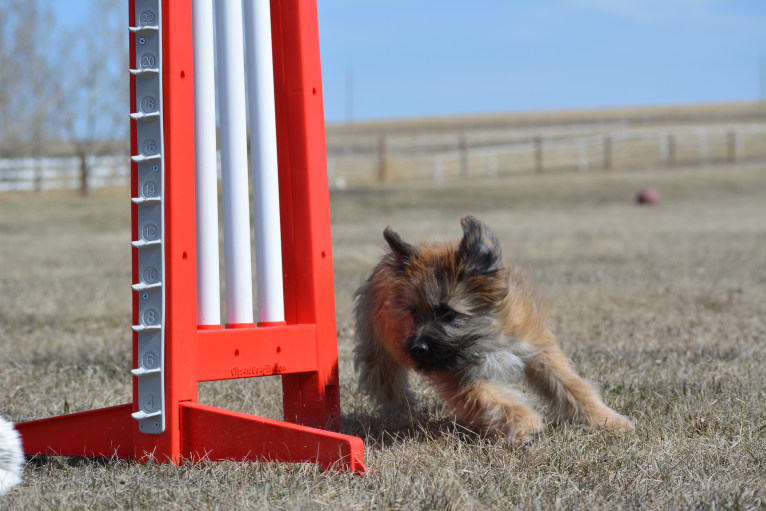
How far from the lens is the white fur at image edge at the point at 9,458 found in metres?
2.91

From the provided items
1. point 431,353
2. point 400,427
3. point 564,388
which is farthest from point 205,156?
point 564,388

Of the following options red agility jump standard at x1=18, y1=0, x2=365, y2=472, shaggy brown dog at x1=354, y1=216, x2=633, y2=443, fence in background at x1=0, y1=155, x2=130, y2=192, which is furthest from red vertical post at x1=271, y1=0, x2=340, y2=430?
fence in background at x1=0, y1=155, x2=130, y2=192

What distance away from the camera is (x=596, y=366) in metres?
4.78

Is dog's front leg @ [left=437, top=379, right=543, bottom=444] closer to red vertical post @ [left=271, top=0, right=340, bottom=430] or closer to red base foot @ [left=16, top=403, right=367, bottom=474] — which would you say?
red vertical post @ [left=271, top=0, right=340, bottom=430]

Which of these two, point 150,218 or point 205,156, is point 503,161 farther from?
point 150,218

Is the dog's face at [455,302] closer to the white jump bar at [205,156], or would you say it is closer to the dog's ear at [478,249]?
the dog's ear at [478,249]

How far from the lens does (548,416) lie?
13.3ft

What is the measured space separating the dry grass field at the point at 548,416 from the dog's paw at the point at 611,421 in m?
0.07

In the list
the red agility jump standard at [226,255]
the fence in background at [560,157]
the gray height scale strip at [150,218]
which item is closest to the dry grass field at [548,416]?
the red agility jump standard at [226,255]

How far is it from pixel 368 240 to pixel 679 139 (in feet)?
106

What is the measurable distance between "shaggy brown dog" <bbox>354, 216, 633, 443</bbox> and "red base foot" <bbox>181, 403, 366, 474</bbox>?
70 centimetres

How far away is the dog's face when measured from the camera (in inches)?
143

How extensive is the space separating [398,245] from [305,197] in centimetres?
46

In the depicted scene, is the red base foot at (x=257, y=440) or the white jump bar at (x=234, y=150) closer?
the red base foot at (x=257, y=440)
